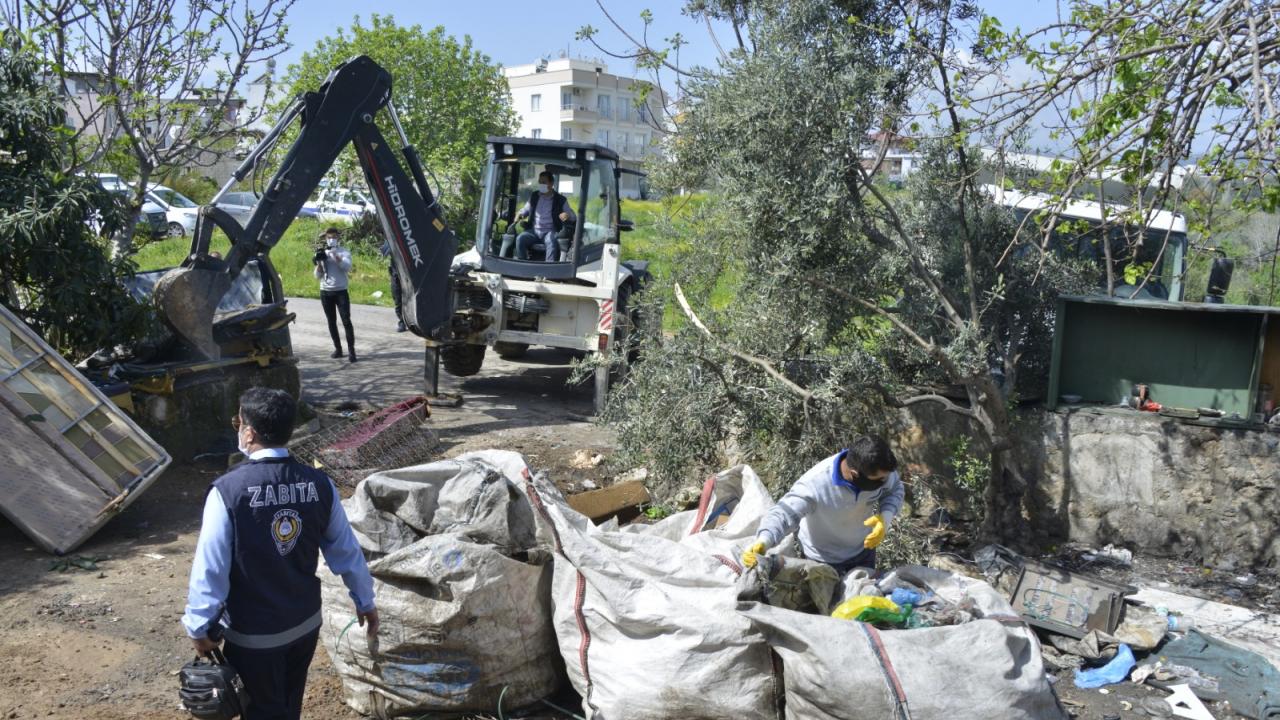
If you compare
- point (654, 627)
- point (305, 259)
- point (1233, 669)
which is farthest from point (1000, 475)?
point (305, 259)

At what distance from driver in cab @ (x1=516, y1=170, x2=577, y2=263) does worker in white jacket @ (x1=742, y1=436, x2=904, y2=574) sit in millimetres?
5419

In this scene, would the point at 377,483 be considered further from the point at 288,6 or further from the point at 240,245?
the point at 288,6

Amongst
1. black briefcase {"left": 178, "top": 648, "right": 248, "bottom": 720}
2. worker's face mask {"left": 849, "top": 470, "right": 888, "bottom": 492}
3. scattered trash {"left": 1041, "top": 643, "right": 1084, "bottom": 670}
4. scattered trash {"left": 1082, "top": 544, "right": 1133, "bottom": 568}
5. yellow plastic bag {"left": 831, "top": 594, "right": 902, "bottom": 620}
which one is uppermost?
worker's face mask {"left": 849, "top": 470, "right": 888, "bottom": 492}

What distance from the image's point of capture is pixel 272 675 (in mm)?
2928

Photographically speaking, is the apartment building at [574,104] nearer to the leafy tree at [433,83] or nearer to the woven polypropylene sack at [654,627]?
the leafy tree at [433,83]

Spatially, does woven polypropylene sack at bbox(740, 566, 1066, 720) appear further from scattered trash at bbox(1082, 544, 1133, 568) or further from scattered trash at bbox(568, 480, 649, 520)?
scattered trash at bbox(1082, 544, 1133, 568)

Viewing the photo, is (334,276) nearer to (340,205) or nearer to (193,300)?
(193,300)

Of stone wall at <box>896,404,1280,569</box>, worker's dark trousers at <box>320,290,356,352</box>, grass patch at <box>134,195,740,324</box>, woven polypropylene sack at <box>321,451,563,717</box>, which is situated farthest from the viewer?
grass patch at <box>134,195,740,324</box>

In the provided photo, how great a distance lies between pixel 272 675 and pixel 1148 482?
522cm

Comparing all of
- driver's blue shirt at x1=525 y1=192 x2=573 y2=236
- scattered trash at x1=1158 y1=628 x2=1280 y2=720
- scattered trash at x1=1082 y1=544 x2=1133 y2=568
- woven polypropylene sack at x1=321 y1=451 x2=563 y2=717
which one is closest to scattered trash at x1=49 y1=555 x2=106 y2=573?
woven polypropylene sack at x1=321 y1=451 x2=563 y2=717

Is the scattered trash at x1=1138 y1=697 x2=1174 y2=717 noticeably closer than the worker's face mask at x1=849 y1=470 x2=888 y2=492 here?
No

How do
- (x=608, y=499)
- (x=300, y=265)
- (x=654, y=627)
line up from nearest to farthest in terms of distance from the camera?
1. (x=654, y=627)
2. (x=608, y=499)
3. (x=300, y=265)

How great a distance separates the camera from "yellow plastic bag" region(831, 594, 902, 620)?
11.9ft

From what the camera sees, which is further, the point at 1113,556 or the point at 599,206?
the point at 599,206
